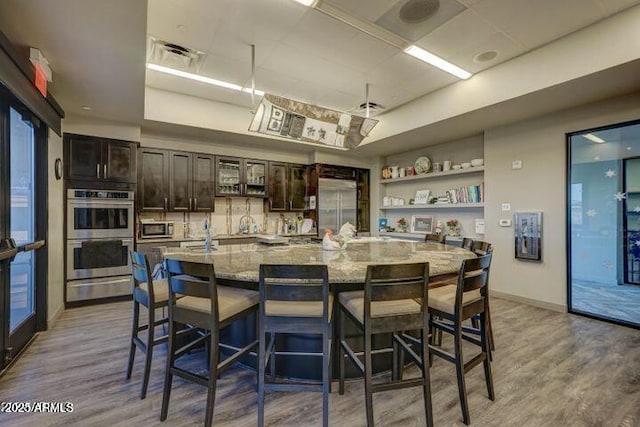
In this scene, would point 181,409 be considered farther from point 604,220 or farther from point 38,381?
point 604,220

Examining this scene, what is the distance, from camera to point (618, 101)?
11.7 ft

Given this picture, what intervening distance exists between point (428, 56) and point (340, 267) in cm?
286

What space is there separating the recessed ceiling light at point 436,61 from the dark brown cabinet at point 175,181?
3623mm

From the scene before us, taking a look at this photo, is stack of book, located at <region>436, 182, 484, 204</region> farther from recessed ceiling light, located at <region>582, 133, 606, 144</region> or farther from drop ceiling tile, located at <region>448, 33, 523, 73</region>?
drop ceiling tile, located at <region>448, 33, 523, 73</region>

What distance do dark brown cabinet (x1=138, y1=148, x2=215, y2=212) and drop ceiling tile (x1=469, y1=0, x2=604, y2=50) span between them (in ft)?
14.4

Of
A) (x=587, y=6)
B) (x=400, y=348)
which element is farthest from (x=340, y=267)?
(x=587, y=6)

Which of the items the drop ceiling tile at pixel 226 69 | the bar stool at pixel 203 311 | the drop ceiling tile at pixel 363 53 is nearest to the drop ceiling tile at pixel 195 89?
the drop ceiling tile at pixel 226 69

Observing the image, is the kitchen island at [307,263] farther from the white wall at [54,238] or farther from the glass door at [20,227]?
the white wall at [54,238]

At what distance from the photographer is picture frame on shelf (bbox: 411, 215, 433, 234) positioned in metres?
6.05

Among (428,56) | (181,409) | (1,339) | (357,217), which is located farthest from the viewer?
(357,217)

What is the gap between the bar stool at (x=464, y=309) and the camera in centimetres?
191

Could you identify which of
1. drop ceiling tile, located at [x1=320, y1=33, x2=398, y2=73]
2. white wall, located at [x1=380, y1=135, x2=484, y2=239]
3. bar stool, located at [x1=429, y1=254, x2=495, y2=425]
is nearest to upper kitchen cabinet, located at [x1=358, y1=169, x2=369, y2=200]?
white wall, located at [x1=380, y1=135, x2=484, y2=239]

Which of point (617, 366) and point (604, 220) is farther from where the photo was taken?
point (604, 220)

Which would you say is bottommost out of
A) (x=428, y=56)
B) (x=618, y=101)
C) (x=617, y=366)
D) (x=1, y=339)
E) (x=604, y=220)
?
(x=617, y=366)
